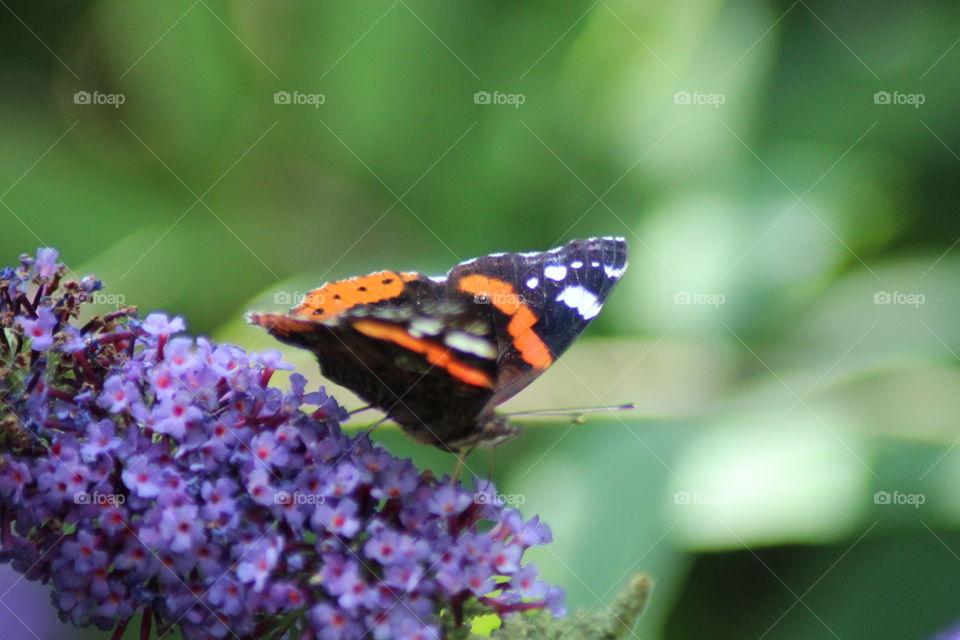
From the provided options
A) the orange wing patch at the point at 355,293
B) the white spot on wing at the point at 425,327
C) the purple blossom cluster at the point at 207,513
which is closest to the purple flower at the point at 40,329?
the purple blossom cluster at the point at 207,513

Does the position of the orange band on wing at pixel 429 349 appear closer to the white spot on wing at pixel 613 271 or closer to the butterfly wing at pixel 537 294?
the butterfly wing at pixel 537 294

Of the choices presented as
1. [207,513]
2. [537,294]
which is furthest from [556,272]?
[207,513]

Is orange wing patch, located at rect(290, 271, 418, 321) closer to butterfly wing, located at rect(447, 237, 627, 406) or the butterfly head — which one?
butterfly wing, located at rect(447, 237, 627, 406)

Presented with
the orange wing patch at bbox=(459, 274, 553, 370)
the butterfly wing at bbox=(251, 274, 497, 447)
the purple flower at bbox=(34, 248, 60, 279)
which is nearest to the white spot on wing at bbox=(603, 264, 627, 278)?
the orange wing patch at bbox=(459, 274, 553, 370)

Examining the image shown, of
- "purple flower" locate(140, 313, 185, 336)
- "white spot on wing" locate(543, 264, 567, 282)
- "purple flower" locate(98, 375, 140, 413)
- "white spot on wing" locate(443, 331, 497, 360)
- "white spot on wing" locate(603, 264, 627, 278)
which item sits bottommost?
"purple flower" locate(98, 375, 140, 413)

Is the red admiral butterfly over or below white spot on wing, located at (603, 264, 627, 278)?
below

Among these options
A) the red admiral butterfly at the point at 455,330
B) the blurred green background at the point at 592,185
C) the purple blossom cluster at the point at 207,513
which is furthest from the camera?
the blurred green background at the point at 592,185

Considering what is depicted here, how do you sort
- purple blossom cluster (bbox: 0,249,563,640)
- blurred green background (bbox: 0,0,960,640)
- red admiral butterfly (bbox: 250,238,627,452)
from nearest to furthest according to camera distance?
purple blossom cluster (bbox: 0,249,563,640) < red admiral butterfly (bbox: 250,238,627,452) < blurred green background (bbox: 0,0,960,640)
